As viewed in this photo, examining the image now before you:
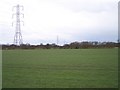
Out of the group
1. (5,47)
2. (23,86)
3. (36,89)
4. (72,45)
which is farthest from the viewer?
(72,45)

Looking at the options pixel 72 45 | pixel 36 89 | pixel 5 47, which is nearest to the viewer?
pixel 36 89

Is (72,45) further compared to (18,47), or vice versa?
(72,45)

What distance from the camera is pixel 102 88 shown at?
34.6 feet

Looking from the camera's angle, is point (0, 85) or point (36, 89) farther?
point (0, 85)

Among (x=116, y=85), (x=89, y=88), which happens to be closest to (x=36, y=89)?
(x=89, y=88)

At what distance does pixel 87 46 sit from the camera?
8381cm

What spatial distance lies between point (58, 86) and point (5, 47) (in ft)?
192

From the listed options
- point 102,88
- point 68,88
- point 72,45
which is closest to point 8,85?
point 68,88

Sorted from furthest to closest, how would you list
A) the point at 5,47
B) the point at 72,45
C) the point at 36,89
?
the point at 72,45 → the point at 5,47 → the point at 36,89

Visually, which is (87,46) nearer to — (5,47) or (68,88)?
(5,47)

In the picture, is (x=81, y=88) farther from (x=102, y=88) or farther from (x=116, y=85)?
(x=116, y=85)

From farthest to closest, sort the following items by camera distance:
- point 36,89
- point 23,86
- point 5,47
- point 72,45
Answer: point 72,45
point 5,47
point 23,86
point 36,89

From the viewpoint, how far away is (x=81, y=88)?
1046 cm

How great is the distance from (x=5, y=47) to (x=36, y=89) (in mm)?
58885
